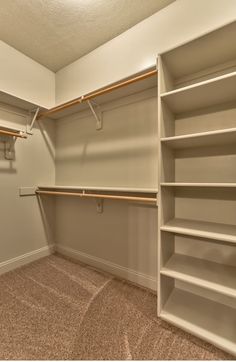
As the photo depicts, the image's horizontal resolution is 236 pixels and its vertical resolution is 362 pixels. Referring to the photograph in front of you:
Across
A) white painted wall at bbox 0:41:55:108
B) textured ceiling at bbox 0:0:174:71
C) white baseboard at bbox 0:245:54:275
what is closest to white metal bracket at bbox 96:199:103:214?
white baseboard at bbox 0:245:54:275

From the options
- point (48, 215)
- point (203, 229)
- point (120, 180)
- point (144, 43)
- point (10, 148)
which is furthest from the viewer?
point (48, 215)

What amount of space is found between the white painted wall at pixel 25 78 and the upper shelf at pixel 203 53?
1.51 metres

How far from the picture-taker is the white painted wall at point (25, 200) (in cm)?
199

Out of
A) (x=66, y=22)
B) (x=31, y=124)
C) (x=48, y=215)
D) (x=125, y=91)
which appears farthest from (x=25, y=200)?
(x=66, y=22)

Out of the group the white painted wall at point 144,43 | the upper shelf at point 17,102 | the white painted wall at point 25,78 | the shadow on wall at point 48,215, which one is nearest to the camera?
the white painted wall at point 144,43

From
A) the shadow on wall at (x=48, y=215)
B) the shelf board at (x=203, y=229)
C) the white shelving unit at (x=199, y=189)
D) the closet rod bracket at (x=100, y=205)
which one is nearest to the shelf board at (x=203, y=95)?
the white shelving unit at (x=199, y=189)

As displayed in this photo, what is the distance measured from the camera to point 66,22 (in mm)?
1713

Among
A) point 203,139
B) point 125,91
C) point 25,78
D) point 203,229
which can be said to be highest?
point 25,78

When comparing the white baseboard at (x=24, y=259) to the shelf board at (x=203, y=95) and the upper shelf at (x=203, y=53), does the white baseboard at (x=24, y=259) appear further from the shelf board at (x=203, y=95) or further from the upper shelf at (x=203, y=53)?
the upper shelf at (x=203, y=53)

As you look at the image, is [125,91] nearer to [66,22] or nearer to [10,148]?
[66,22]

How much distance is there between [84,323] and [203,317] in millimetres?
844

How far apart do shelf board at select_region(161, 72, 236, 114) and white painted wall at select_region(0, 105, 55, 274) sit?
167 cm

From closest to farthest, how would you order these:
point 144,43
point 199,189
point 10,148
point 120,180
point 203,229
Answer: point 203,229 < point 199,189 < point 144,43 < point 120,180 < point 10,148

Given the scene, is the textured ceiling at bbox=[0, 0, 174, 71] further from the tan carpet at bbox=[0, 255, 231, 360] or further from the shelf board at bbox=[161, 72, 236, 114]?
the tan carpet at bbox=[0, 255, 231, 360]
